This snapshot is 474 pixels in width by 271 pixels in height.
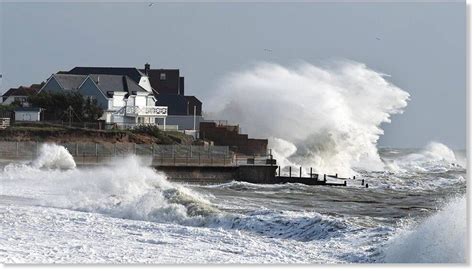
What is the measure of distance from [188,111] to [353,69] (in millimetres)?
6539

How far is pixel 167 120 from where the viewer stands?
33562 millimetres

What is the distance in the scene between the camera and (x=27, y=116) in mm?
31281

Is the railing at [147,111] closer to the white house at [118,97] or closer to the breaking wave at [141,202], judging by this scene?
the white house at [118,97]

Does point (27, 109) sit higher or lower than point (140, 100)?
lower

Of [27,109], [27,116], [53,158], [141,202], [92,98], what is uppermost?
[92,98]

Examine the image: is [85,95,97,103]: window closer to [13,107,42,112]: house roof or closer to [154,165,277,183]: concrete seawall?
[13,107,42,112]: house roof

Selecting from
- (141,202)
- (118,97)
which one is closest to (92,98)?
(118,97)

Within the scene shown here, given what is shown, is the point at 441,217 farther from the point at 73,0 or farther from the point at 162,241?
the point at 73,0

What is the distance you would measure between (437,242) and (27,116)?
23664 millimetres

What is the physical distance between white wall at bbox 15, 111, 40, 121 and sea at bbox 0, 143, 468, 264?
931 cm

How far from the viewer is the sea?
9.15 metres

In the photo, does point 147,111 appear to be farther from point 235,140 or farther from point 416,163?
point 416,163

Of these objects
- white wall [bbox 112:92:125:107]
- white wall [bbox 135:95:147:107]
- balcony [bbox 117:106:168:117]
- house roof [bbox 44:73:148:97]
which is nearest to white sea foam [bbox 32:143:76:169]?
house roof [bbox 44:73:148:97]

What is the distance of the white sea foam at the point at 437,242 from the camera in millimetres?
8761
